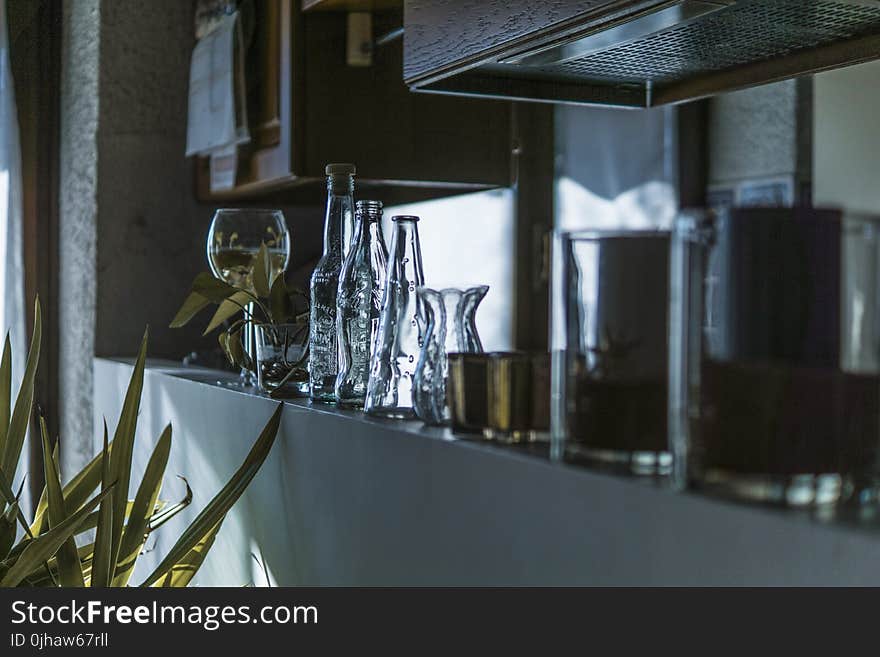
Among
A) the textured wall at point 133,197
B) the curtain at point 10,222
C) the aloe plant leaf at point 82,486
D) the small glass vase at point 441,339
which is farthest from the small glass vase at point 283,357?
the curtain at point 10,222

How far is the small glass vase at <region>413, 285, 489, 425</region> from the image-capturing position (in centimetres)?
92

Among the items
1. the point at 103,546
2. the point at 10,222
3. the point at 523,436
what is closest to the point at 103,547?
the point at 103,546

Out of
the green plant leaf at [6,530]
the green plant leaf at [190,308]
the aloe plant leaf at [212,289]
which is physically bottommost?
the green plant leaf at [6,530]

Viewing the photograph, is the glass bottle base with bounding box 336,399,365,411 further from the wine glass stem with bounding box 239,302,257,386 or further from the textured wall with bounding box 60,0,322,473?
the textured wall with bounding box 60,0,322,473

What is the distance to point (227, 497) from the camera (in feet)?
3.86

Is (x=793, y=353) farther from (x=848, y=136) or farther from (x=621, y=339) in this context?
(x=848, y=136)

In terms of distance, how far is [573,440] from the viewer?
73cm

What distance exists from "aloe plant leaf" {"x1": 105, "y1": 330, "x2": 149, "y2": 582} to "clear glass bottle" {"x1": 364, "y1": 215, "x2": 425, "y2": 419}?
12.9 inches

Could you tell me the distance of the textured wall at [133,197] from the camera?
2357 mm

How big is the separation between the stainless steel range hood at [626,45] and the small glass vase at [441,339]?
27cm

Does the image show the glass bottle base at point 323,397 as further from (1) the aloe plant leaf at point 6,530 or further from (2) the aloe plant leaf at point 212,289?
(1) the aloe plant leaf at point 6,530

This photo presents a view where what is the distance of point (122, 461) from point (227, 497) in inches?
5.3

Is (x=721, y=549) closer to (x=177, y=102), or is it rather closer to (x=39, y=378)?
(x=177, y=102)
